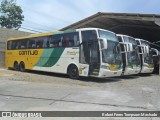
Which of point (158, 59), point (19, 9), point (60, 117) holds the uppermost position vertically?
point (19, 9)

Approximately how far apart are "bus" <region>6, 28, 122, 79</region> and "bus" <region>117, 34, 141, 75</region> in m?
1.74

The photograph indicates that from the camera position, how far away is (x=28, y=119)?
8.45 m

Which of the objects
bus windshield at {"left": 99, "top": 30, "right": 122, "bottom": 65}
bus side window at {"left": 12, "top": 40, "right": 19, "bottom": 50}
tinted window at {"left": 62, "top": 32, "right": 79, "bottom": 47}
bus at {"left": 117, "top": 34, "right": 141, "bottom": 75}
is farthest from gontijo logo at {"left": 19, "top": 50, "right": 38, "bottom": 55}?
bus windshield at {"left": 99, "top": 30, "right": 122, "bottom": 65}

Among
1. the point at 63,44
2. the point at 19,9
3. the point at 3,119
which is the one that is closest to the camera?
the point at 3,119

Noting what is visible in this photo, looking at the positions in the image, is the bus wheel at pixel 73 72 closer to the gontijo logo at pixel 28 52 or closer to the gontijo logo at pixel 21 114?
the gontijo logo at pixel 28 52

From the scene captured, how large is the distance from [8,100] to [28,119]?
10.5ft

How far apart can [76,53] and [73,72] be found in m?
1.22

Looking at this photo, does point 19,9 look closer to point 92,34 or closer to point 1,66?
point 1,66

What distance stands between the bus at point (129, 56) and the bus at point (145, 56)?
31.4 inches

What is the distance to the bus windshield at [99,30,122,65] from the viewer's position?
18.4 metres

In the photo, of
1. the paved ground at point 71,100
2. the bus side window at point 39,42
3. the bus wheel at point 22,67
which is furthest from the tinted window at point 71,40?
the bus wheel at point 22,67

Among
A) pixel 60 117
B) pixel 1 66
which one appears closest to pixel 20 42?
pixel 1 66

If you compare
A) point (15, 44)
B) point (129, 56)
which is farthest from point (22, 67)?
point (129, 56)

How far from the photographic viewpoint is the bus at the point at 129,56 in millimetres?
21320
